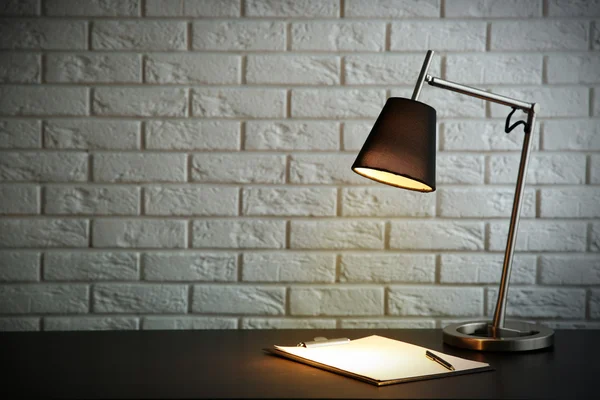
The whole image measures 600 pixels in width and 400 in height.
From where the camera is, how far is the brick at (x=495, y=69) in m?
1.83

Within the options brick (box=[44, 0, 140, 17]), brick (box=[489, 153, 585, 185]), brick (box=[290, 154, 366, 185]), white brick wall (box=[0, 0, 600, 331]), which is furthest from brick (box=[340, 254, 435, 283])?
brick (box=[44, 0, 140, 17])

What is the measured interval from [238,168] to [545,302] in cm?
93

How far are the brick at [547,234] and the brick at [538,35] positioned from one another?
1.58ft

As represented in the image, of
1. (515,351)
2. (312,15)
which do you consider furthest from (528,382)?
(312,15)

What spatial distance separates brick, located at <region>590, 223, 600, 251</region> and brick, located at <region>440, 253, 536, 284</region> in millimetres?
164

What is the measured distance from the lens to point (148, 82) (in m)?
1.83

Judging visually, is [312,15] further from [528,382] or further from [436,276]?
[528,382]

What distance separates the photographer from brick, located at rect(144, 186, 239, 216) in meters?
1.83

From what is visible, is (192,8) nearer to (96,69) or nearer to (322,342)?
(96,69)

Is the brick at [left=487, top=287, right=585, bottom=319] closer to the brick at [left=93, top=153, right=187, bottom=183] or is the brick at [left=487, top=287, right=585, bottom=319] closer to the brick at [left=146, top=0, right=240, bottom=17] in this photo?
the brick at [left=93, top=153, right=187, bottom=183]

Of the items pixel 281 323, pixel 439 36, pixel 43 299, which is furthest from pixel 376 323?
pixel 43 299

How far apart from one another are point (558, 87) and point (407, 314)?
75 centimetres

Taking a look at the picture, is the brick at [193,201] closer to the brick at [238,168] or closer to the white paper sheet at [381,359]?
the brick at [238,168]

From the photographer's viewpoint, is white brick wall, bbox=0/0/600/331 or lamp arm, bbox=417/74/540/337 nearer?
lamp arm, bbox=417/74/540/337
